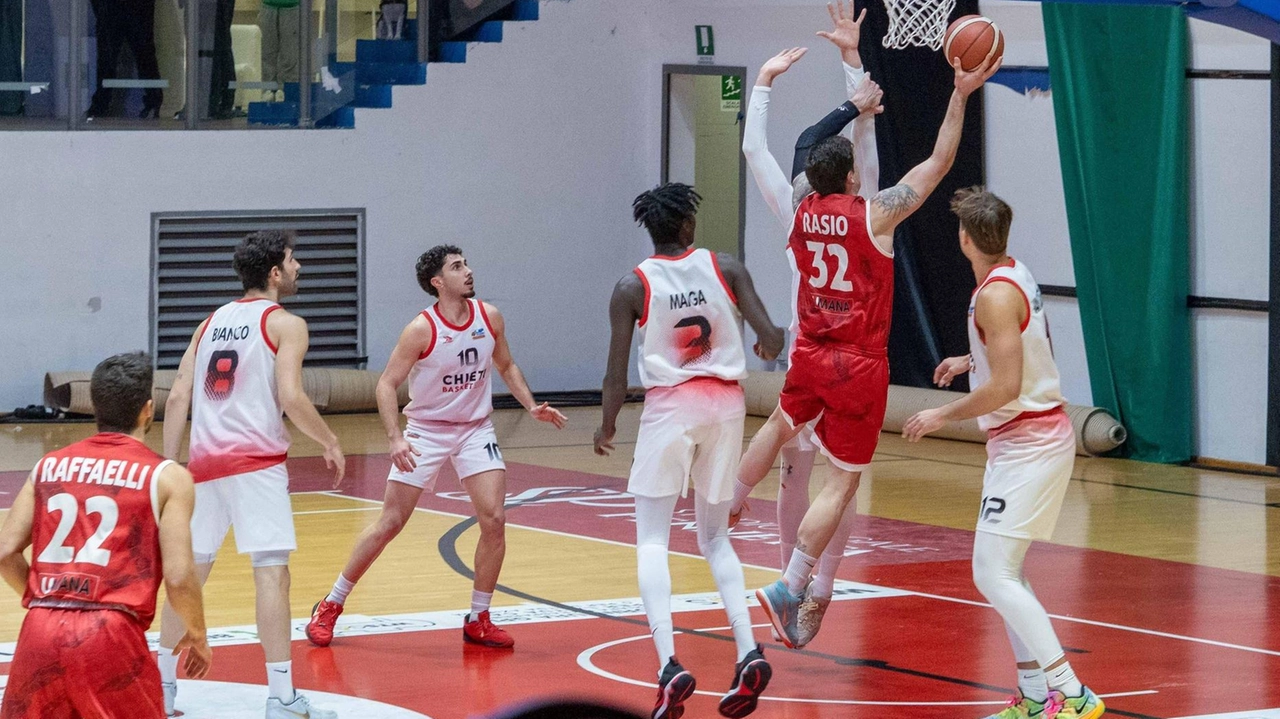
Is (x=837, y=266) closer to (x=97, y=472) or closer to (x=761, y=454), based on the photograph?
(x=761, y=454)

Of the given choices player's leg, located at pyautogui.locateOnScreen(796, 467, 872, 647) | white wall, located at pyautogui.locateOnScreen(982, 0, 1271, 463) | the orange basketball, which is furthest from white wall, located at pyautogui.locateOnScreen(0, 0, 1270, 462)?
player's leg, located at pyautogui.locateOnScreen(796, 467, 872, 647)

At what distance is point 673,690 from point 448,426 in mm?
2217

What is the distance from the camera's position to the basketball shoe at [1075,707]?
21.7 feet

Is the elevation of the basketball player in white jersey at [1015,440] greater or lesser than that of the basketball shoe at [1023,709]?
greater

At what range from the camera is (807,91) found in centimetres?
1855

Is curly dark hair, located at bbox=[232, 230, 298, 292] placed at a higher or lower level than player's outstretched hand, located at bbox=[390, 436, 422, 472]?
higher

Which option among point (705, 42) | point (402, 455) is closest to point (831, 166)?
point (402, 455)

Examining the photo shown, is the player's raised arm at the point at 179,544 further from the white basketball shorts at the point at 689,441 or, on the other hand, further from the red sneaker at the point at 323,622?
the red sneaker at the point at 323,622

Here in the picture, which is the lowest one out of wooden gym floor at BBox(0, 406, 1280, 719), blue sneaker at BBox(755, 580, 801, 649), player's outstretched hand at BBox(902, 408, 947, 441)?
wooden gym floor at BBox(0, 406, 1280, 719)

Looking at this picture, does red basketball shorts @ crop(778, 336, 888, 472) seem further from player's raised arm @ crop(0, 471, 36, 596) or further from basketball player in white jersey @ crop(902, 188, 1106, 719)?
player's raised arm @ crop(0, 471, 36, 596)

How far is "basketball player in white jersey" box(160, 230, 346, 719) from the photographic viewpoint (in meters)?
6.79

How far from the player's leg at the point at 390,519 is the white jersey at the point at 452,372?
12cm

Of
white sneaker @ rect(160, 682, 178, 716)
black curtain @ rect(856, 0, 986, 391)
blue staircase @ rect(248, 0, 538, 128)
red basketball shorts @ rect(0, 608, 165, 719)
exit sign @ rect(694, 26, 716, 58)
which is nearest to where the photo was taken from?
red basketball shorts @ rect(0, 608, 165, 719)

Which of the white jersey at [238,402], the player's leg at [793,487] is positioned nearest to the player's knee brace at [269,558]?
the white jersey at [238,402]
